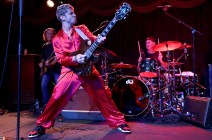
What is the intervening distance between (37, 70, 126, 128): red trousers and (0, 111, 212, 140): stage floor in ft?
0.89

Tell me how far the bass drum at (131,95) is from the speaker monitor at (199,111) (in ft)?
3.07

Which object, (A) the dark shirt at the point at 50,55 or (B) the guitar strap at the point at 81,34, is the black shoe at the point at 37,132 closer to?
(B) the guitar strap at the point at 81,34

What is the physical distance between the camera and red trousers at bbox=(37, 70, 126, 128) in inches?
201

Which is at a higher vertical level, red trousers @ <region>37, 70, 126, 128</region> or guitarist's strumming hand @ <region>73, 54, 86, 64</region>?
guitarist's strumming hand @ <region>73, 54, 86, 64</region>

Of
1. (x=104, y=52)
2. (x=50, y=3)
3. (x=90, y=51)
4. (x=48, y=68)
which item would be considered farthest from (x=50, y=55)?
(x=90, y=51)

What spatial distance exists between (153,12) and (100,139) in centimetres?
511

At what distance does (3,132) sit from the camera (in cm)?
570

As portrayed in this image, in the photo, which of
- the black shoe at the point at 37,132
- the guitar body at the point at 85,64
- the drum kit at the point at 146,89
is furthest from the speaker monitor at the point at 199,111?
the black shoe at the point at 37,132

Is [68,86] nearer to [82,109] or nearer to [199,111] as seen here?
[82,109]

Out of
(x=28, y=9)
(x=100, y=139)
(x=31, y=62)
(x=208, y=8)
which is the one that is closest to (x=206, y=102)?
(x=100, y=139)

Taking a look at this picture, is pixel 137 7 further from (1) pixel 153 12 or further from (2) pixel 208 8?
(2) pixel 208 8

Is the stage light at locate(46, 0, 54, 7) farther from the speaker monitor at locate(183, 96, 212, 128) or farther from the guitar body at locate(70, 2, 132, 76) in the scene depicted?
the speaker monitor at locate(183, 96, 212, 128)

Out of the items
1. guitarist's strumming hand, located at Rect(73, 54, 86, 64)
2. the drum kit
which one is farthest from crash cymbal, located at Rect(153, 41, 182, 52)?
guitarist's strumming hand, located at Rect(73, 54, 86, 64)

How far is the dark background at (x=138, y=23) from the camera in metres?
8.38
